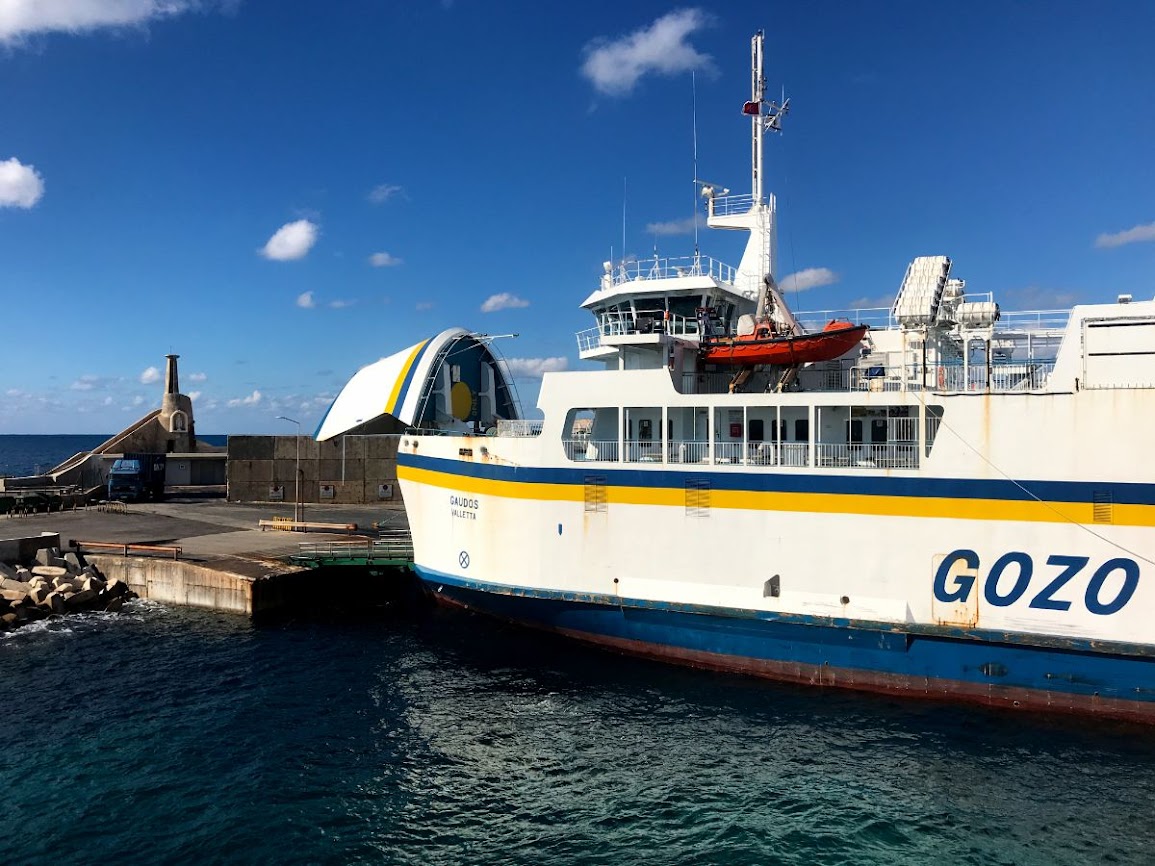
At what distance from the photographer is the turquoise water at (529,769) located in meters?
10.6

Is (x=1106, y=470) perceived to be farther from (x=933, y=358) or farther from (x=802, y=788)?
(x=802, y=788)

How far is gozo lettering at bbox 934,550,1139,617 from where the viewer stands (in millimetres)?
13969

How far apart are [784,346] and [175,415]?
4579cm

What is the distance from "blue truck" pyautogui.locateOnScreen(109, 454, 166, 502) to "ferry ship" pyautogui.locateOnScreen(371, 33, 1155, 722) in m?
26.4

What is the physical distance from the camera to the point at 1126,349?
570 inches

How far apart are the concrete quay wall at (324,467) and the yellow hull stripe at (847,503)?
68.7 ft

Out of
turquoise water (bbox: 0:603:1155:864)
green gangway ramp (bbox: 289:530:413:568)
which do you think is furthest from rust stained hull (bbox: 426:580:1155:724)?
green gangway ramp (bbox: 289:530:413:568)

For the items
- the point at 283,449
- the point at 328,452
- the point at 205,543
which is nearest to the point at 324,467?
the point at 328,452

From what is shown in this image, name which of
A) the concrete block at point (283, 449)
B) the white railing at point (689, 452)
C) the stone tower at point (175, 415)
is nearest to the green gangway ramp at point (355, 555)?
the white railing at point (689, 452)

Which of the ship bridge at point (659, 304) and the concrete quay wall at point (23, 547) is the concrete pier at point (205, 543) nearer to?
the concrete quay wall at point (23, 547)

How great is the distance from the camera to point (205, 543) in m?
27.7

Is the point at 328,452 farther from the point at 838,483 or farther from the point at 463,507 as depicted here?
the point at 838,483

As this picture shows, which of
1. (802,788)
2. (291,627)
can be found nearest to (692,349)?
(802,788)

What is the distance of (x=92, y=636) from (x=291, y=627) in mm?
5229
